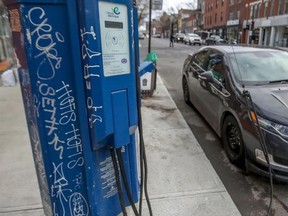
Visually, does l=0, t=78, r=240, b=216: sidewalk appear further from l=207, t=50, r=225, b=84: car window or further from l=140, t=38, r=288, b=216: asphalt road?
l=207, t=50, r=225, b=84: car window

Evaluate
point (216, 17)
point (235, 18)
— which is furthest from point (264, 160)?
→ point (216, 17)

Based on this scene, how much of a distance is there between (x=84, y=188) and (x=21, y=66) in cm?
83

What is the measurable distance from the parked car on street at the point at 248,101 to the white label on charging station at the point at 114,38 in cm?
173

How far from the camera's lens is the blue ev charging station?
1385 millimetres

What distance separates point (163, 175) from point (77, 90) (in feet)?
6.80

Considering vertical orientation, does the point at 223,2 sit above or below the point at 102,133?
above

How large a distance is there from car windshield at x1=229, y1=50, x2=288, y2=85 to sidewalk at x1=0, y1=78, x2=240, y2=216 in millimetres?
1204

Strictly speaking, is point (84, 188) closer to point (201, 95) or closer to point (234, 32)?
point (201, 95)

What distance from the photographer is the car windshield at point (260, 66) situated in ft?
12.1

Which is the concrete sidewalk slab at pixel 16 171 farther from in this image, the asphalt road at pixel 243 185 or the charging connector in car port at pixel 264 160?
the charging connector in car port at pixel 264 160

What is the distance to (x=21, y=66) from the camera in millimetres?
1518

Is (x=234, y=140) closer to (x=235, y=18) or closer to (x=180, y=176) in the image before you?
(x=180, y=176)

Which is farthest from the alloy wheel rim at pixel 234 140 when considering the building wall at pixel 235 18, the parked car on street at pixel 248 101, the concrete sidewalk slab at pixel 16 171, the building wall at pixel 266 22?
the building wall at pixel 235 18

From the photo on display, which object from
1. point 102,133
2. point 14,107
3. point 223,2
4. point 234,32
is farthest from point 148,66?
point 223,2
